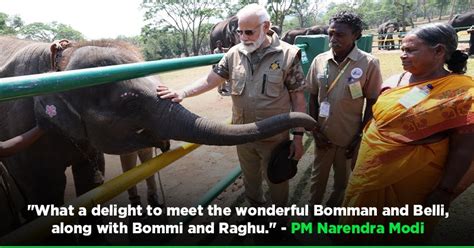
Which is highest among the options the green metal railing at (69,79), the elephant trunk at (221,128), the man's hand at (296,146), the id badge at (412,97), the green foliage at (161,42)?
the green metal railing at (69,79)

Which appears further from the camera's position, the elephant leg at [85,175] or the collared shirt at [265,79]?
the elephant leg at [85,175]

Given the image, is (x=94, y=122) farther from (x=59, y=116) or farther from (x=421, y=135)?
(x=421, y=135)

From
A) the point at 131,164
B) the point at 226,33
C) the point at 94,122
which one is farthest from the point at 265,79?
the point at 226,33

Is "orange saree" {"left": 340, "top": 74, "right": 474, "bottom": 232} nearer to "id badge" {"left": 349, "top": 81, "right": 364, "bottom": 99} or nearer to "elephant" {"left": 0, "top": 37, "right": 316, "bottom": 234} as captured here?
"elephant" {"left": 0, "top": 37, "right": 316, "bottom": 234}

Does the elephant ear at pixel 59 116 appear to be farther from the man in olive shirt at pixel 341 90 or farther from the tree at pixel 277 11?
the tree at pixel 277 11

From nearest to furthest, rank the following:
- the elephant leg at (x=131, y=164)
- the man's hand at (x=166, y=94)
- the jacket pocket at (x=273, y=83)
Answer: the man's hand at (x=166, y=94) < the jacket pocket at (x=273, y=83) < the elephant leg at (x=131, y=164)

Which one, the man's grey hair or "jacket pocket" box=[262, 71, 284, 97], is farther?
"jacket pocket" box=[262, 71, 284, 97]

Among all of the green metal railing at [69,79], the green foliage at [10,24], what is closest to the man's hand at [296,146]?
the green metal railing at [69,79]

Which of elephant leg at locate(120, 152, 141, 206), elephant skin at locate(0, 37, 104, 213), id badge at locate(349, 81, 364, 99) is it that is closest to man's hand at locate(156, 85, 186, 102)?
elephant skin at locate(0, 37, 104, 213)

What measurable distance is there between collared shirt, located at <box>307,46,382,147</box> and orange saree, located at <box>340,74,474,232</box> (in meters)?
0.58

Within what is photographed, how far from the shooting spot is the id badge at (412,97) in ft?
5.83

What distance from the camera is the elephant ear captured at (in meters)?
2.12

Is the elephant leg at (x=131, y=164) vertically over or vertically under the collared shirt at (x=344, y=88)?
under

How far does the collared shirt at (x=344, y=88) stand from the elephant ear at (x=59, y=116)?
183cm
